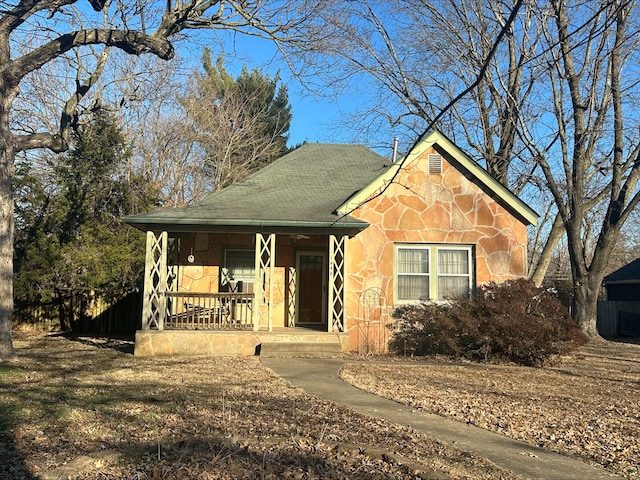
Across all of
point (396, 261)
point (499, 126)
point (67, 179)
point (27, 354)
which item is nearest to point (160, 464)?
point (27, 354)

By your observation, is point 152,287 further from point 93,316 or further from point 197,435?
point 197,435

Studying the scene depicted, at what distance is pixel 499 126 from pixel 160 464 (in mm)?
19266

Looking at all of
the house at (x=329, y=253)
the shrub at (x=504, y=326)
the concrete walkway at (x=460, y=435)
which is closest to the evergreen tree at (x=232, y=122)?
the house at (x=329, y=253)

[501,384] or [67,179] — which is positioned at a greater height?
[67,179]

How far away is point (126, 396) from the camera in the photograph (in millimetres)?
7168

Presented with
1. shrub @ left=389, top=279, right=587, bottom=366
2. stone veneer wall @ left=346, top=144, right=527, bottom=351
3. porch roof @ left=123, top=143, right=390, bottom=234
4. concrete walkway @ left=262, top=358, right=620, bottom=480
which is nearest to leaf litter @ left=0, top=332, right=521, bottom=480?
concrete walkway @ left=262, top=358, right=620, bottom=480

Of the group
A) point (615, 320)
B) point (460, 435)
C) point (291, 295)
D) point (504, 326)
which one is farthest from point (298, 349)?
point (615, 320)

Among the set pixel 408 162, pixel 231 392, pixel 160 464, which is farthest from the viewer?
pixel 408 162

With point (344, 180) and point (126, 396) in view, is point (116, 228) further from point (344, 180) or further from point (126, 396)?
point (126, 396)

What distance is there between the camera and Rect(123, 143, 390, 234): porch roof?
12391 mm

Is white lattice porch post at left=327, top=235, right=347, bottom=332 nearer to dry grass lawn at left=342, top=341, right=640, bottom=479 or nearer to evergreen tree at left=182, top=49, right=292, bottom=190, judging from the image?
dry grass lawn at left=342, top=341, right=640, bottom=479

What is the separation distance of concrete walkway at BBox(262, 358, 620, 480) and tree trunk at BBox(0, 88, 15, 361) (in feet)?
17.1

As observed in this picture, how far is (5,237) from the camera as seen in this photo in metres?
10.1

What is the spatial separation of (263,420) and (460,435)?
2118 mm
